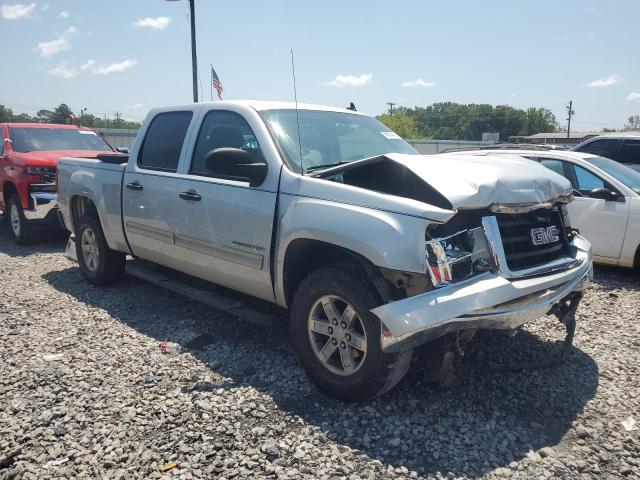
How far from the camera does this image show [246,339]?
4.52m

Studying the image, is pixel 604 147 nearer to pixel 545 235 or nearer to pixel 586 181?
pixel 586 181

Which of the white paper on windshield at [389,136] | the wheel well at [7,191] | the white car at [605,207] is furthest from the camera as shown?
the wheel well at [7,191]

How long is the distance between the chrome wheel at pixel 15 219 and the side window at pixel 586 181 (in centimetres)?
855

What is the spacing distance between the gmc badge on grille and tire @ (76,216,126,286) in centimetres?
446

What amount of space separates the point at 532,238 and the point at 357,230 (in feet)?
3.83

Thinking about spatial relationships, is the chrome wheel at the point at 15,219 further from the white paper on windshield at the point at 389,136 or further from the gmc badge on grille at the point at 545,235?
the gmc badge on grille at the point at 545,235

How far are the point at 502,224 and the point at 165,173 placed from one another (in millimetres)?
2967

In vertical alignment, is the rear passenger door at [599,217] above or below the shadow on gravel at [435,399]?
above

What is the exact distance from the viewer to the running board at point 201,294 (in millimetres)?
4008

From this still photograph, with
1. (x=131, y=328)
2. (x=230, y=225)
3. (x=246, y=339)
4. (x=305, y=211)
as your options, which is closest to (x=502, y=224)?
(x=305, y=211)

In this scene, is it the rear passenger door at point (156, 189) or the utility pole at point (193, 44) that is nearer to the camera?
the rear passenger door at point (156, 189)

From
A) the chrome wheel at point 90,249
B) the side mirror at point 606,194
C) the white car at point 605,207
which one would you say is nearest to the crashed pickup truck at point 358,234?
the chrome wheel at point 90,249

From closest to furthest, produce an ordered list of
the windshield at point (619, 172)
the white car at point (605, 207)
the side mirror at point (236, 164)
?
the side mirror at point (236, 164)
the white car at point (605, 207)
the windshield at point (619, 172)

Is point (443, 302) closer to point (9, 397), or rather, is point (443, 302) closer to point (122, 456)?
point (122, 456)
